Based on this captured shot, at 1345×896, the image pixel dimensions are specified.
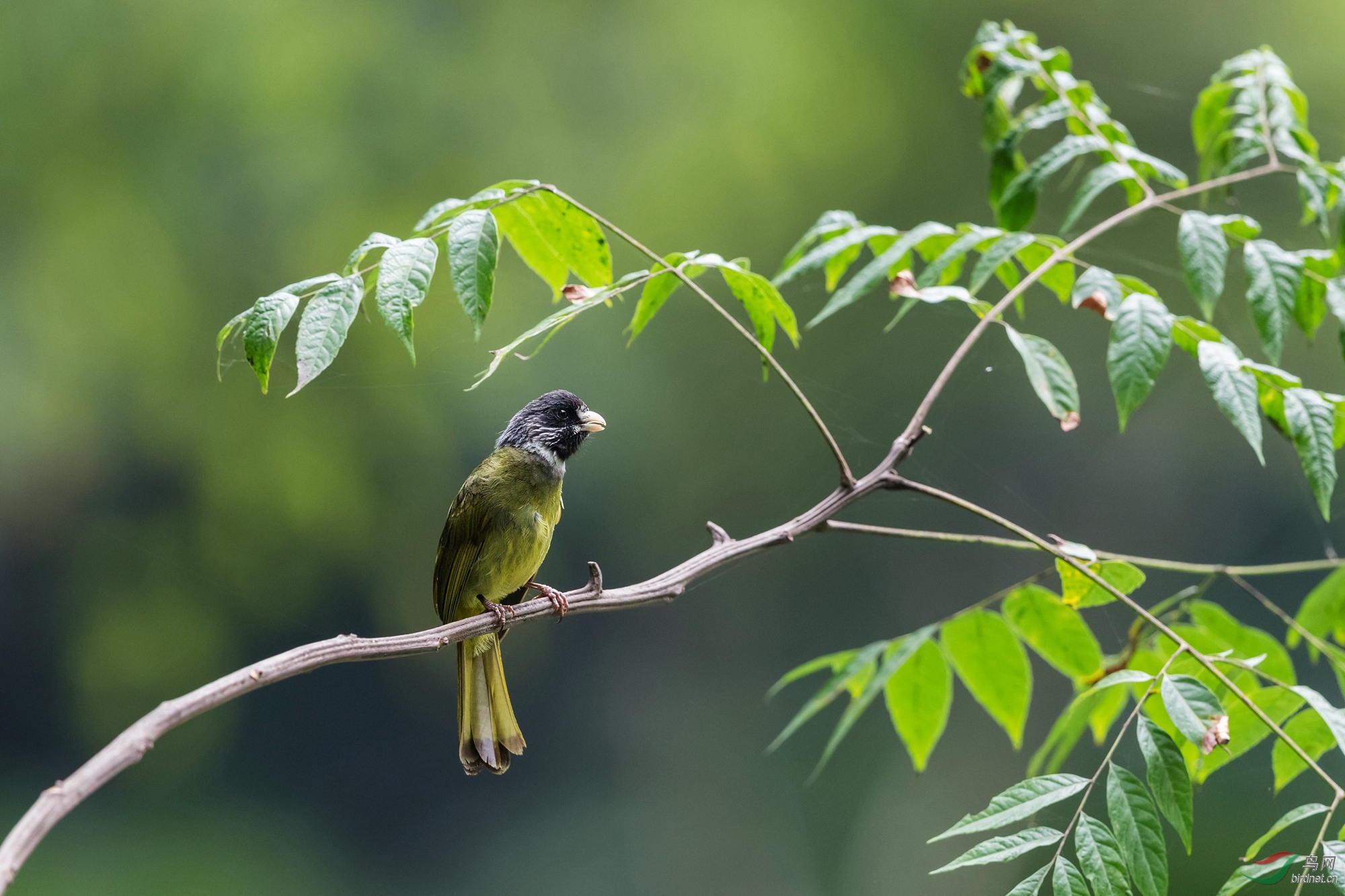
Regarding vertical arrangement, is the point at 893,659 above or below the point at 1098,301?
below

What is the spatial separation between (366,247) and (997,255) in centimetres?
56

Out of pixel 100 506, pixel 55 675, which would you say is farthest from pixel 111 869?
pixel 100 506

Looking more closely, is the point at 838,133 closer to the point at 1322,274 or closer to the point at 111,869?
the point at 1322,274

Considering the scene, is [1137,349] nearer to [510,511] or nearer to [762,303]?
[762,303]

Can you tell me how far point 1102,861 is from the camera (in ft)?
2.29

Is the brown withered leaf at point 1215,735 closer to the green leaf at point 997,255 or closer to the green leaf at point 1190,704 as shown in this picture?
the green leaf at point 1190,704

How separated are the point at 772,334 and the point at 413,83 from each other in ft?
6.75

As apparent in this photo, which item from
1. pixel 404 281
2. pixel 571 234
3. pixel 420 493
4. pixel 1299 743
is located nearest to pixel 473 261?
pixel 404 281

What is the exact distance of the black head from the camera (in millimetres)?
951

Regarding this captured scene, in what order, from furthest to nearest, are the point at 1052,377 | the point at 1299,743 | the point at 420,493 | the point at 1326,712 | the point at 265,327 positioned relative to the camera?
1. the point at 420,493
2. the point at 1299,743
3. the point at 1052,377
4. the point at 1326,712
5. the point at 265,327

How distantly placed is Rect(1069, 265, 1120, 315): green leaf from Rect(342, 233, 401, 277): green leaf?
1.89 feet

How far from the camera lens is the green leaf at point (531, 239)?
862 millimetres

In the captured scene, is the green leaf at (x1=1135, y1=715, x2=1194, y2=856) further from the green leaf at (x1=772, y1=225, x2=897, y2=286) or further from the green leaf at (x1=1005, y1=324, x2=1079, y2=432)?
the green leaf at (x1=772, y1=225, x2=897, y2=286)

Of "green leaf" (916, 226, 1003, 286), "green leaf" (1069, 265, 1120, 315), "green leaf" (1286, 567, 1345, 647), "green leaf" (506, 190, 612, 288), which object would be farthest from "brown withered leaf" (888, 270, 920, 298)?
"green leaf" (1286, 567, 1345, 647)
